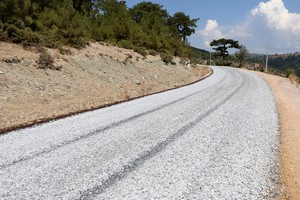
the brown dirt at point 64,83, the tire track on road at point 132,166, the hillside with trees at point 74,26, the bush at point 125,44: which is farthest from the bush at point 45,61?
the bush at point 125,44

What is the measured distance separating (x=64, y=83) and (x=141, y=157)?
9.50m

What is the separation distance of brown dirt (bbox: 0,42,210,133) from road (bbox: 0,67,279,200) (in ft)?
6.03

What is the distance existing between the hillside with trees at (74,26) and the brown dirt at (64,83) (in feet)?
3.57

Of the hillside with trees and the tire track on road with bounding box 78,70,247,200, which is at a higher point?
the hillside with trees

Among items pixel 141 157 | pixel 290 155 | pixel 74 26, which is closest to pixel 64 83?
pixel 74 26

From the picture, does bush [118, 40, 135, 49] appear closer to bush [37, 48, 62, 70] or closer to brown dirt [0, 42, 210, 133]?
brown dirt [0, 42, 210, 133]

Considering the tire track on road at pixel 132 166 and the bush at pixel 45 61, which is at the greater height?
the bush at pixel 45 61

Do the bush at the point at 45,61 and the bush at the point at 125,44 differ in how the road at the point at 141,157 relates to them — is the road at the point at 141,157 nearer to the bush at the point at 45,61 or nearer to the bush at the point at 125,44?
the bush at the point at 45,61

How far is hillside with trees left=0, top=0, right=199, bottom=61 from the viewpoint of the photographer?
1647 centimetres

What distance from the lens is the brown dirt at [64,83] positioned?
11336 mm

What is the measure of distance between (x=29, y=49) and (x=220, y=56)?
2941 inches

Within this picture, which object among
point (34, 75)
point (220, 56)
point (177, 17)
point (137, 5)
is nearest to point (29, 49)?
point (34, 75)

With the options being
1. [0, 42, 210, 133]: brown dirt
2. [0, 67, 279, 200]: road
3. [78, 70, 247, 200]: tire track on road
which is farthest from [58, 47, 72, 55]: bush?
[78, 70, 247, 200]: tire track on road

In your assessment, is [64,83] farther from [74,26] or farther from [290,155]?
[290,155]
